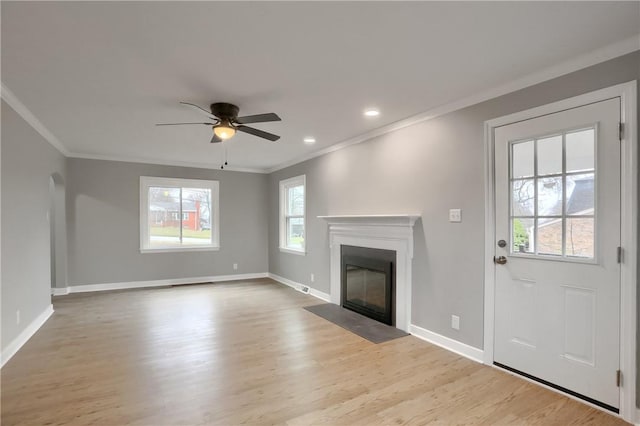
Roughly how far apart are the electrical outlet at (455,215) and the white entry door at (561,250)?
38 cm

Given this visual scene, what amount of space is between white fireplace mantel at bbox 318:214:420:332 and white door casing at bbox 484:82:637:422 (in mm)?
948

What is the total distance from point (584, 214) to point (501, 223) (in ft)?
1.98

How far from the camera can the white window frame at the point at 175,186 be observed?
6.23m

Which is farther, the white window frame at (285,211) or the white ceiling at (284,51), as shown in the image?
the white window frame at (285,211)

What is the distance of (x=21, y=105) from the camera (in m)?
3.22

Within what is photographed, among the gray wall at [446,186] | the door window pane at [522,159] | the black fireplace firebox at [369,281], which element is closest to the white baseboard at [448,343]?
the gray wall at [446,186]

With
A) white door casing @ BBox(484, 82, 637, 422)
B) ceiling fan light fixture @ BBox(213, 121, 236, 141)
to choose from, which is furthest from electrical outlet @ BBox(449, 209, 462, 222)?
ceiling fan light fixture @ BBox(213, 121, 236, 141)

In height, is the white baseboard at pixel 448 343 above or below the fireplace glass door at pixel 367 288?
below

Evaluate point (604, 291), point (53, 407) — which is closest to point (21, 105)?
point (53, 407)

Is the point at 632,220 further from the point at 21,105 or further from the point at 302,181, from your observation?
the point at 21,105

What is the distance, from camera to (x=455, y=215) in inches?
127

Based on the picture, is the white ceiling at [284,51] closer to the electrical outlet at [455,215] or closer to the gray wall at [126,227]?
the electrical outlet at [455,215]

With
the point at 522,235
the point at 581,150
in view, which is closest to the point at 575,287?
the point at 522,235

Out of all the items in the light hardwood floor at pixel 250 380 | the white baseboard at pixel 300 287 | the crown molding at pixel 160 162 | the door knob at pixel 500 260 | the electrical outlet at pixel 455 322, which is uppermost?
the crown molding at pixel 160 162
